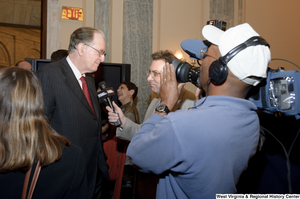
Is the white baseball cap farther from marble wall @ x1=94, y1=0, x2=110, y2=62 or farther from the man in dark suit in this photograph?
marble wall @ x1=94, y1=0, x2=110, y2=62

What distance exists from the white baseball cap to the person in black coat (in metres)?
0.76

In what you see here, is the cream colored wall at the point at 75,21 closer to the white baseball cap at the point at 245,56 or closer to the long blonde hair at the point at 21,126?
the long blonde hair at the point at 21,126

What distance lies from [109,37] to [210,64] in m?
3.98

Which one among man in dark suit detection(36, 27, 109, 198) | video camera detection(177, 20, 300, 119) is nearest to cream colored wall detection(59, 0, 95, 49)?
man in dark suit detection(36, 27, 109, 198)

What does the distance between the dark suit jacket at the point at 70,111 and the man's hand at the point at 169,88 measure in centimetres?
77

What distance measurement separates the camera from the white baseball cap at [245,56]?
92 centimetres

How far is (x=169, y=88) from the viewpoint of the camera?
1201 mm

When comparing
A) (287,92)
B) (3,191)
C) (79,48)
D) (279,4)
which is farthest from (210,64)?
(279,4)

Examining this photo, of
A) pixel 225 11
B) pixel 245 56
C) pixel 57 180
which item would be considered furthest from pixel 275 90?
pixel 225 11

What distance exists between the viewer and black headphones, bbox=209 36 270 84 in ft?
3.08

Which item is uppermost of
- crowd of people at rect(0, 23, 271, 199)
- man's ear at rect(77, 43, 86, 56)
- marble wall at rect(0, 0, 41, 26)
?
marble wall at rect(0, 0, 41, 26)

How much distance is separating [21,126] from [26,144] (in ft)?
0.23

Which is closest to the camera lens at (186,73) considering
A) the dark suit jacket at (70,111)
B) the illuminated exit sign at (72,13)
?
the dark suit jacket at (70,111)

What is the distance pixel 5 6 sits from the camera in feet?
27.4
